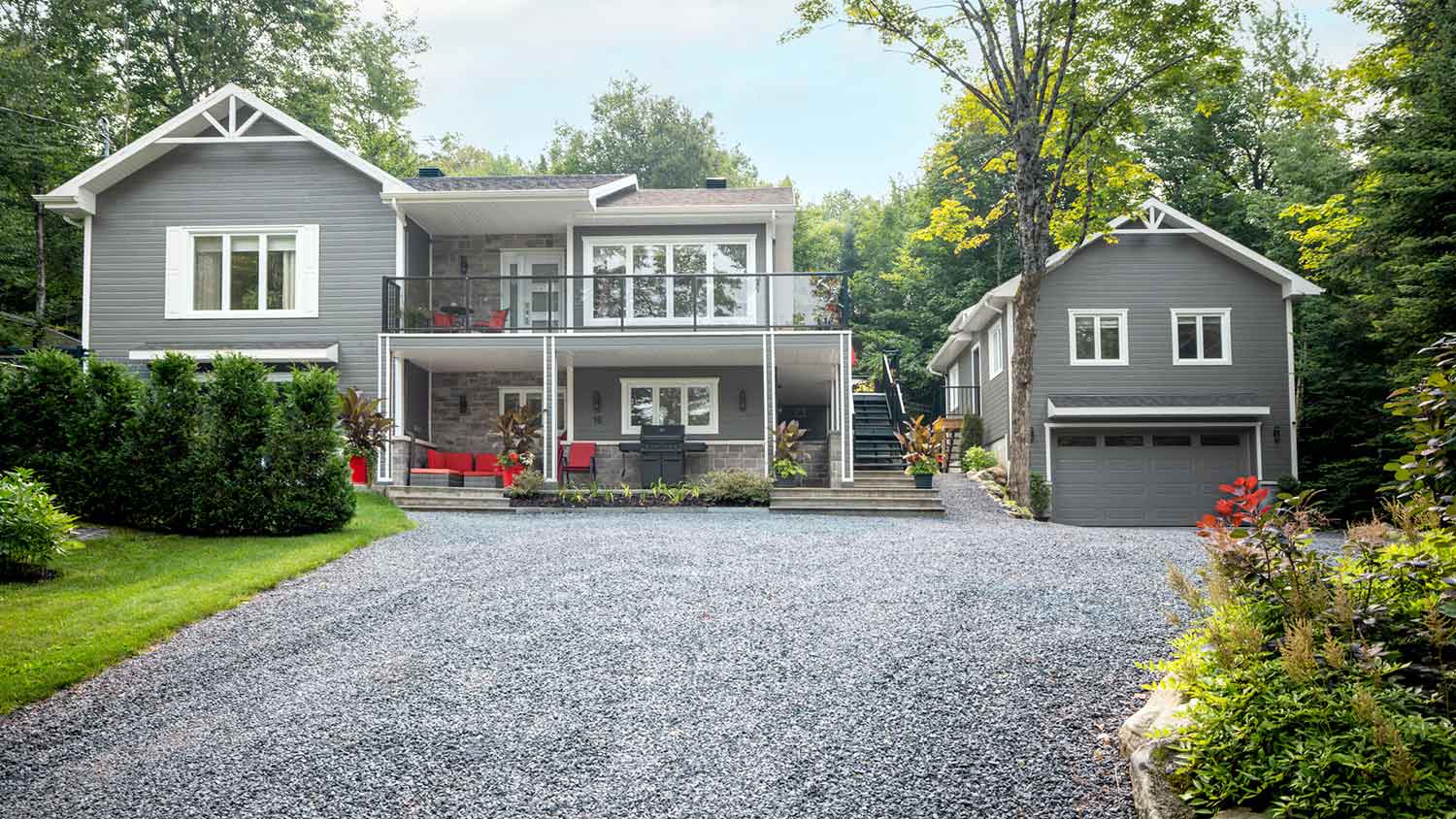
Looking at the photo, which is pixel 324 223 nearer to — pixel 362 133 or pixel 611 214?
pixel 611 214

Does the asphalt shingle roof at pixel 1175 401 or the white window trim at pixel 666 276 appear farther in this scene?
the asphalt shingle roof at pixel 1175 401

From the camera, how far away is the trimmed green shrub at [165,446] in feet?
37.0

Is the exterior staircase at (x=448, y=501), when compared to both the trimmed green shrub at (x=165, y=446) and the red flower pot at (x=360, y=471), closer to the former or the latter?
the red flower pot at (x=360, y=471)

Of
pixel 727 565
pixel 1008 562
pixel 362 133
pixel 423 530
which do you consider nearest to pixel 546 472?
pixel 423 530

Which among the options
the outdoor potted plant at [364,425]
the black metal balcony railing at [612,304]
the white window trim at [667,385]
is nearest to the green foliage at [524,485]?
the outdoor potted plant at [364,425]

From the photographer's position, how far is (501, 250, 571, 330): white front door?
64.2 feet

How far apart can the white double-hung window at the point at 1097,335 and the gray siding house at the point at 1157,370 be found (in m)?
0.02

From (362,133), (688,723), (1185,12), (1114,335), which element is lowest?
(688,723)

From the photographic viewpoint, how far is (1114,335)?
72.3ft

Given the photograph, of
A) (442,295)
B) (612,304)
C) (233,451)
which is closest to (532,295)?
(612,304)

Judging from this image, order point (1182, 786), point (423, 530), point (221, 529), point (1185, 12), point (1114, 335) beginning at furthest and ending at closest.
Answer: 1. point (1114, 335)
2. point (1185, 12)
3. point (423, 530)
4. point (221, 529)
5. point (1182, 786)

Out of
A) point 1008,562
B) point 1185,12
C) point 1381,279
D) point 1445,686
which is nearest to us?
point 1445,686

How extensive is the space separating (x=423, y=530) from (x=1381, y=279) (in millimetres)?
17201

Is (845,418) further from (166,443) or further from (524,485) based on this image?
(166,443)
